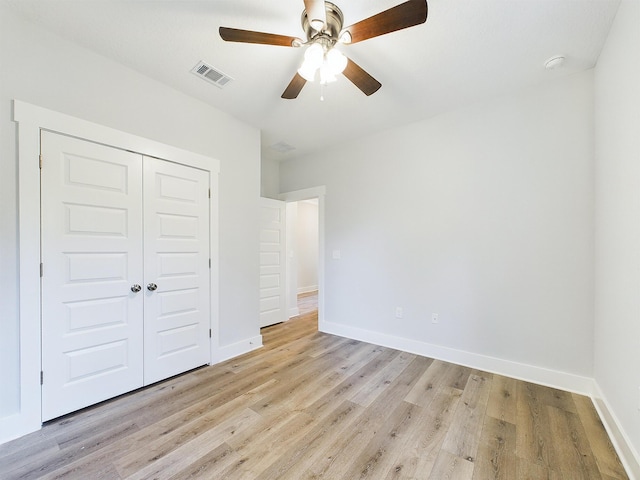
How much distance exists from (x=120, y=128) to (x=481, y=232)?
11.5 ft

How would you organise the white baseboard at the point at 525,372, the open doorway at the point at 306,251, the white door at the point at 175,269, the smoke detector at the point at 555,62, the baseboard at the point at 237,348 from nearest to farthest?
1. the white baseboard at the point at 525,372
2. the smoke detector at the point at 555,62
3. the white door at the point at 175,269
4. the baseboard at the point at 237,348
5. the open doorway at the point at 306,251

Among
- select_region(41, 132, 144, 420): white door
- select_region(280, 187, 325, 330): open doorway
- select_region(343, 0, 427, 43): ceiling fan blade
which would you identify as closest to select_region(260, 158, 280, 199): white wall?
select_region(280, 187, 325, 330): open doorway

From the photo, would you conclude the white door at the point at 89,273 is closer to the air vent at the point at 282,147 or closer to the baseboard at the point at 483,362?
the air vent at the point at 282,147

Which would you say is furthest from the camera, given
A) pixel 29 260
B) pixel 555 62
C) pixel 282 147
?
pixel 282 147

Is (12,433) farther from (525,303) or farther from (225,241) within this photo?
(525,303)

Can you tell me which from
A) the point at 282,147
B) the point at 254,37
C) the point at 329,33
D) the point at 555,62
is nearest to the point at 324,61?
the point at 329,33

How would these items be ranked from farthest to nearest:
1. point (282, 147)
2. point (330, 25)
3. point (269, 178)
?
point (269, 178) → point (282, 147) → point (330, 25)

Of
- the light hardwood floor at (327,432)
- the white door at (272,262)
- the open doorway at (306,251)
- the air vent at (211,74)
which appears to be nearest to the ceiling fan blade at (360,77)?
the air vent at (211,74)

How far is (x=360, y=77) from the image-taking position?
1921 mm

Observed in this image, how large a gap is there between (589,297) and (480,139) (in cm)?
173

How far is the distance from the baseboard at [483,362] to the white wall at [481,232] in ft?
0.06

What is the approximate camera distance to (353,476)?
148 cm

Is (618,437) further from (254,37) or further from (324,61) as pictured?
(254,37)

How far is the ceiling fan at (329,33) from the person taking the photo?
4.59 ft
